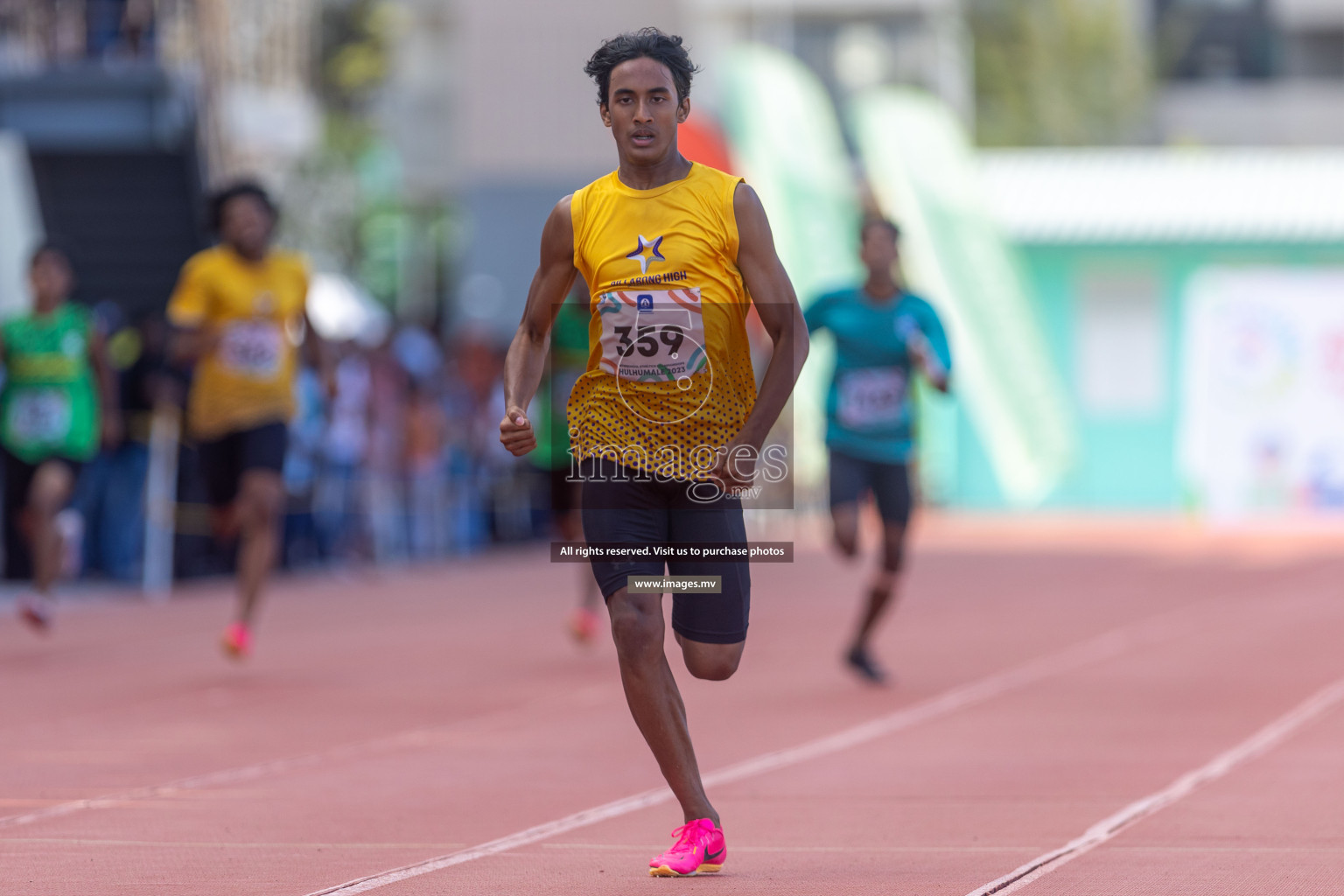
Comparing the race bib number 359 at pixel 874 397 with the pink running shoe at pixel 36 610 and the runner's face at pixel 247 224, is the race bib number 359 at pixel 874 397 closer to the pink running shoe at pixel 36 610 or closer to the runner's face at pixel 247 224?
the runner's face at pixel 247 224

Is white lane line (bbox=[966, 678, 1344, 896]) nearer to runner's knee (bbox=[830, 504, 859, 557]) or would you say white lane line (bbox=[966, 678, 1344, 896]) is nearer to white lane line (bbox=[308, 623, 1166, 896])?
white lane line (bbox=[308, 623, 1166, 896])

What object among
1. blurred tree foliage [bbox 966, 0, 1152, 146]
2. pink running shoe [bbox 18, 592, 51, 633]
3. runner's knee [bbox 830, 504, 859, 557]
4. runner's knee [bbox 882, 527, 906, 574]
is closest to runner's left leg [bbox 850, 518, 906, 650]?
runner's knee [bbox 882, 527, 906, 574]

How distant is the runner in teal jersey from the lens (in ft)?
36.1

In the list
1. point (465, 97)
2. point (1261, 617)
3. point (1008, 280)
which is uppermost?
point (465, 97)

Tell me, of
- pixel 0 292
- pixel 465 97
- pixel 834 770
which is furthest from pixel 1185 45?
pixel 834 770

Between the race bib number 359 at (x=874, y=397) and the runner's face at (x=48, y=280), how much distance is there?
462cm

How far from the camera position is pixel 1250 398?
2717 centimetres

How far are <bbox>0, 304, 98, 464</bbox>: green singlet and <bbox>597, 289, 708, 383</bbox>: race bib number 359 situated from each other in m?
7.37

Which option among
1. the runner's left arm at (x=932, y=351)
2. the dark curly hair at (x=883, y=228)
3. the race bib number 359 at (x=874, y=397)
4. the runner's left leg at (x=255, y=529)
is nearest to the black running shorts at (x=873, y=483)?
the race bib number 359 at (x=874, y=397)

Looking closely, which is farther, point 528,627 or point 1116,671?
point 528,627

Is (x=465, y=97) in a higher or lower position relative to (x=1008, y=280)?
higher

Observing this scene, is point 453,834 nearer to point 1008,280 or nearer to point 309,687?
point 309,687

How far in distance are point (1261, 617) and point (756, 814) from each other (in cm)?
860

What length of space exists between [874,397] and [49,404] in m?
4.66
